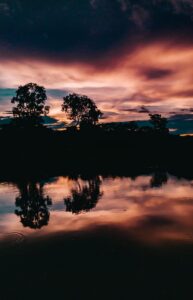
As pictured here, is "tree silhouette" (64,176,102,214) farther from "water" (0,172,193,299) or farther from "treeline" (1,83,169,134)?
"treeline" (1,83,169,134)

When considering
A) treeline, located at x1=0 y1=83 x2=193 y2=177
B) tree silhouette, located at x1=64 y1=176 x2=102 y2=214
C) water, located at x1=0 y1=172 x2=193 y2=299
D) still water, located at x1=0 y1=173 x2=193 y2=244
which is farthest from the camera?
treeline, located at x1=0 y1=83 x2=193 y2=177

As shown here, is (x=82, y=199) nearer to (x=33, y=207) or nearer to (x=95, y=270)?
(x=33, y=207)

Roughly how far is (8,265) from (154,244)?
5123 mm

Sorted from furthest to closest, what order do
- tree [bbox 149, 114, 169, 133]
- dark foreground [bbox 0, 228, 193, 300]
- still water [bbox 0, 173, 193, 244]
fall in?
tree [bbox 149, 114, 169, 133] → still water [bbox 0, 173, 193, 244] → dark foreground [bbox 0, 228, 193, 300]

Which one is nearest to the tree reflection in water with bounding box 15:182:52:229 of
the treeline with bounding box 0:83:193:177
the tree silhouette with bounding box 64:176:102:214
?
the tree silhouette with bounding box 64:176:102:214

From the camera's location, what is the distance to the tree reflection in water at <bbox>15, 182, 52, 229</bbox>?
16.4 meters

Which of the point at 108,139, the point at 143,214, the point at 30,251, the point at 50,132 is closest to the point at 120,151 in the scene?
the point at 108,139

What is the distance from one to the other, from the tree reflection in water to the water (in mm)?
58

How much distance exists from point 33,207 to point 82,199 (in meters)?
3.73

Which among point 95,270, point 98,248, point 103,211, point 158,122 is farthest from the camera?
point 158,122

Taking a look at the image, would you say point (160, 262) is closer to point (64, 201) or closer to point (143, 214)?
point (143, 214)

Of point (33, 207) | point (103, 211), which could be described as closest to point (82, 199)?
point (33, 207)

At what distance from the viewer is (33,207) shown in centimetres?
2102

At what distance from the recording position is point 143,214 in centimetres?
1717
